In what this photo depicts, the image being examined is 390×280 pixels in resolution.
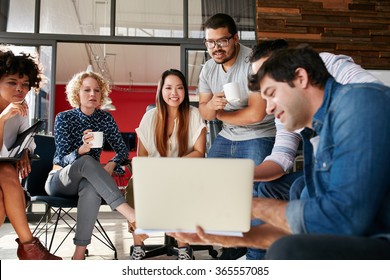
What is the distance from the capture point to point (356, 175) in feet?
2.81

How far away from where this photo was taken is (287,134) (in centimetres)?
174

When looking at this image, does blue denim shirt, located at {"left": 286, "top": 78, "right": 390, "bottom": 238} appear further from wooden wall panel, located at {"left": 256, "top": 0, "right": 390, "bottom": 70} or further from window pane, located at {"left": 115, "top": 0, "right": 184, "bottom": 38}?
window pane, located at {"left": 115, "top": 0, "right": 184, "bottom": 38}

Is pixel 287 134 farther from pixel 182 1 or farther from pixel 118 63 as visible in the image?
pixel 118 63

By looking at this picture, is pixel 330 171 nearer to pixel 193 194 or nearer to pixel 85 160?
pixel 193 194

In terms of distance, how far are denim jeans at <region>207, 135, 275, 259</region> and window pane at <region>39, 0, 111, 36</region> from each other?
3.14 m

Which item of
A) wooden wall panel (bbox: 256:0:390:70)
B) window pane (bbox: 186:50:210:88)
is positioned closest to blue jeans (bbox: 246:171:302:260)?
window pane (bbox: 186:50:210:88)

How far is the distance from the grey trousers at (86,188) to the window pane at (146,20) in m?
2.73

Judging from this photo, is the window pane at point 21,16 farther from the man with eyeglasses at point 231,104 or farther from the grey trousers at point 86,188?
the man with eyeglasses at point 231,104

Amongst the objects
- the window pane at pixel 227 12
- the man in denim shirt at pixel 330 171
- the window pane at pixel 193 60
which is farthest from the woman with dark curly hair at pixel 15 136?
the window pane at pixel 227 12

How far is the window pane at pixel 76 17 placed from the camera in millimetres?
4746

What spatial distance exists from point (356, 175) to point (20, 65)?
1967 millimetres

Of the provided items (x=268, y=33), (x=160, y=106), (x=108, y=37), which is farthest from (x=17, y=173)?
(x=268, y=33)

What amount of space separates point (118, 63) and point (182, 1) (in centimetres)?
568

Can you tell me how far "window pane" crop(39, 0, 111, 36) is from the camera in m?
4.75
